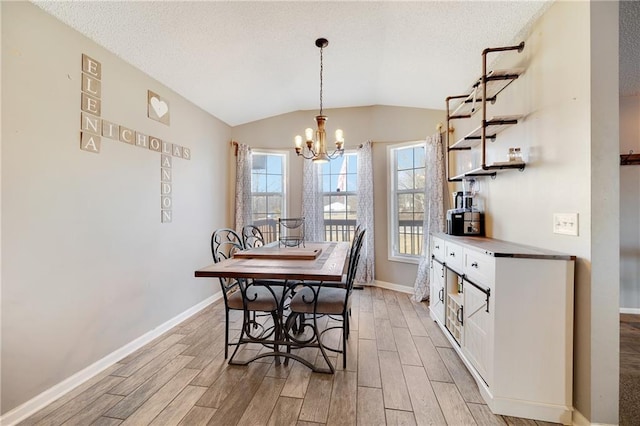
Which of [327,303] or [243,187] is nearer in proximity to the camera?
[327,303]

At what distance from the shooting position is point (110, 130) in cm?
225

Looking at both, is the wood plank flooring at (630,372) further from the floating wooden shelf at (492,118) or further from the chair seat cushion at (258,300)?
the chair seat cushion at (258,300)

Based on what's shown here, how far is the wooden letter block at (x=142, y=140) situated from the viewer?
2541mm

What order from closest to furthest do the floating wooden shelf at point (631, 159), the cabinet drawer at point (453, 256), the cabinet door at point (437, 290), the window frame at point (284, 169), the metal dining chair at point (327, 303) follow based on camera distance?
the metal dining chair at point (327, 303) → the cabinet drawer at point (453, 256) → the cabinet door at point (437, 290) → the floating wooden shelf at point (631, 159) → the window frame at point (284, 169)

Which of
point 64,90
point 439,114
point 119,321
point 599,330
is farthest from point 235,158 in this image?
point 599,330

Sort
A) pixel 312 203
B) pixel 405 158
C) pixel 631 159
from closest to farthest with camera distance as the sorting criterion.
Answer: pixel 631 159 → pixel 405 158 → pixel 312 203

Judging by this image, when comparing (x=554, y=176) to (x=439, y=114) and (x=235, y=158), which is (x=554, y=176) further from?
(x=235, y=158)

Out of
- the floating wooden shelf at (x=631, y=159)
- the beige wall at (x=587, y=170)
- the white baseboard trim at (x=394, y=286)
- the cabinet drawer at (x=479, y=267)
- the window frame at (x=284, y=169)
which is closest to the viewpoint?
the beige wall at (x=587, y=170)

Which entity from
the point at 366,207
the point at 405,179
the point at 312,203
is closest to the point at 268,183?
the point at 312,203

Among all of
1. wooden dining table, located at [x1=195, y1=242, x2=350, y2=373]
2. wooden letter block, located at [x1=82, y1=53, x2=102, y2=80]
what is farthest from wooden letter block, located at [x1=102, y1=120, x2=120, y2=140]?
wooden dining table, located at [x1=195, y1=242, x2=350, y2=373]

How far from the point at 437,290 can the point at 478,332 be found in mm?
999

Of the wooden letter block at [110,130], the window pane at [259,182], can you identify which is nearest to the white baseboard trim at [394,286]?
the window pane at [259,182]

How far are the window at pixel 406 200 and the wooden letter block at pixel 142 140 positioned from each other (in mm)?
3103

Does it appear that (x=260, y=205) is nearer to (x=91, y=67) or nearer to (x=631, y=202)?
(x=91, y=67)
